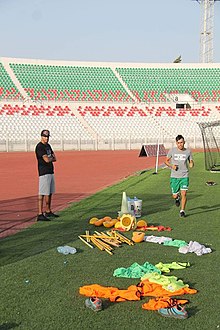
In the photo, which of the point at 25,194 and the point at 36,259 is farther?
the point at 25,194

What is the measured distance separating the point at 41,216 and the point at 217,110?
40.0 m

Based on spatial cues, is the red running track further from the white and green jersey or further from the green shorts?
the white and green jersey

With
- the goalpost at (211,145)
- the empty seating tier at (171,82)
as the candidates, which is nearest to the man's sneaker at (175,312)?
the goalpost at (211,145)

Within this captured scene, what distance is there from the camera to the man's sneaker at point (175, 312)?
14.6 ft

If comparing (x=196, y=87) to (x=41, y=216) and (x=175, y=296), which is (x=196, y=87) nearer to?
(x=41, y=216)

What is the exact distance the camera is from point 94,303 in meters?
4.69

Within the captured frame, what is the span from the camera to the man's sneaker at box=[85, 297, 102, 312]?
4.66 metres

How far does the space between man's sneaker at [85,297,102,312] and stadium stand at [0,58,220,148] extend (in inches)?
1329

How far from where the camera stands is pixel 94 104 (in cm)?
4581

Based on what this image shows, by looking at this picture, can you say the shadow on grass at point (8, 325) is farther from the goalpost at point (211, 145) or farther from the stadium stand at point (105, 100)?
the stadium stand at point (105, 100)

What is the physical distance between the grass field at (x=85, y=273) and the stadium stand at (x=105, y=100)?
29.6 metres

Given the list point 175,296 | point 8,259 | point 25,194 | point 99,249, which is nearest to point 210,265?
point 175,296

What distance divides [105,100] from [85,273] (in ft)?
136

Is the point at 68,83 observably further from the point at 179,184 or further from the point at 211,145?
the point at 179,184
